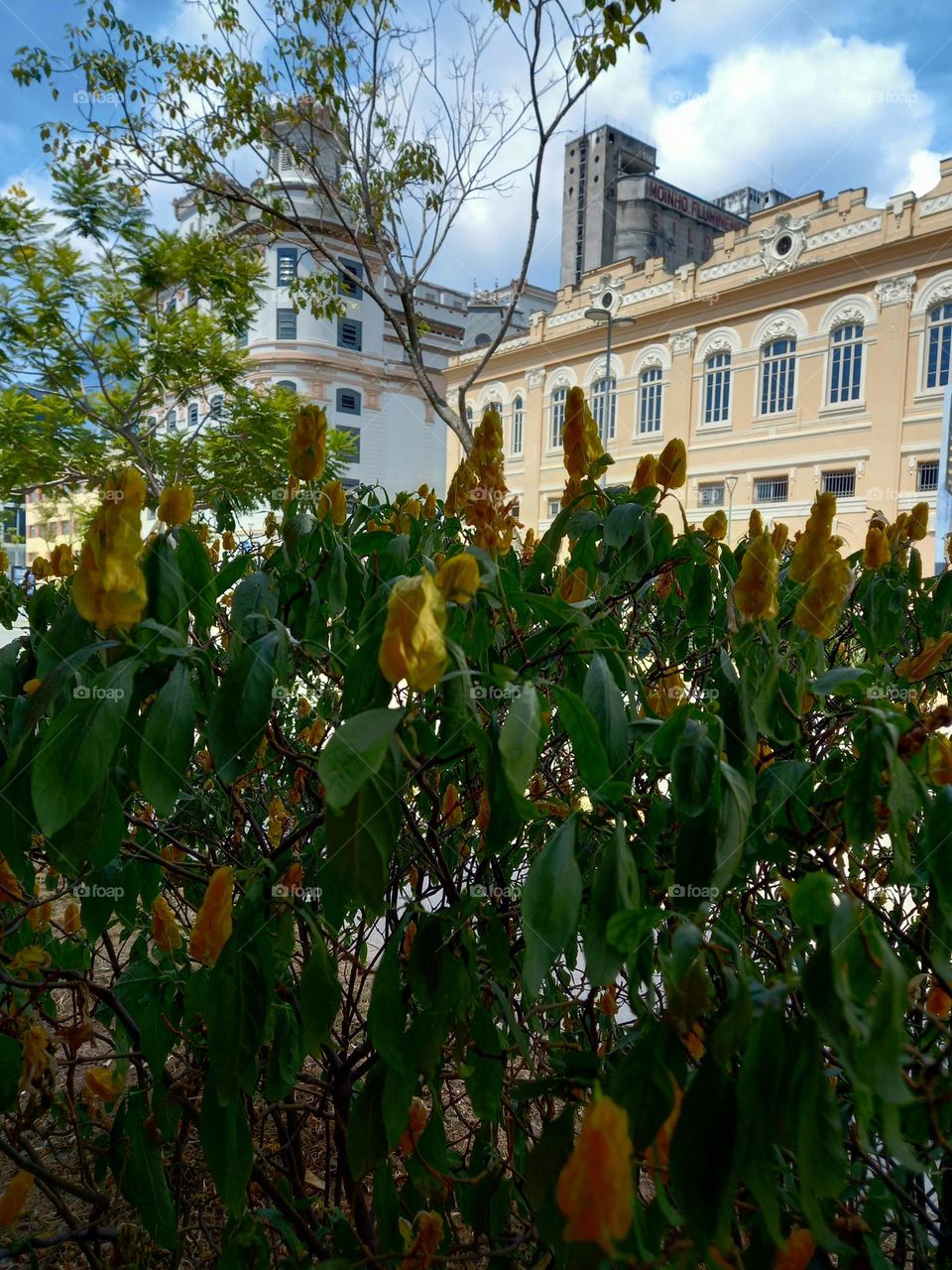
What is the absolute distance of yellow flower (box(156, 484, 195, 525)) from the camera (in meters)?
0.81

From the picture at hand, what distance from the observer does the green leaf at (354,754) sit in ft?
1.24

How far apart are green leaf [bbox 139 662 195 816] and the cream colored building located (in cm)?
1245

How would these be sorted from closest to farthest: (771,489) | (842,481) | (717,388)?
(842,481), (771,489), (717,388)

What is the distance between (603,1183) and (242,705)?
305 millimetres

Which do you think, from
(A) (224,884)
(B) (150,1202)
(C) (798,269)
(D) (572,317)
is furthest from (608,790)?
(D) (572,317)

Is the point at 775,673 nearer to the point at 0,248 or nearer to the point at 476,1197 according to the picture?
the point at 476,1197

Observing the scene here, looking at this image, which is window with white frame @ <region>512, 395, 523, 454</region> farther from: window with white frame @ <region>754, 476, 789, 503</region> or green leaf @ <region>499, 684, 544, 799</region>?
green leaf @ <region>499, 684, 544, 799</region>

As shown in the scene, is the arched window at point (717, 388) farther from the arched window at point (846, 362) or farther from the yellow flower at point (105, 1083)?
the yellow flower at point (105, 1083)

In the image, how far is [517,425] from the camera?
18922 mm

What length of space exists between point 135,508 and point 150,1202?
0.61 meters

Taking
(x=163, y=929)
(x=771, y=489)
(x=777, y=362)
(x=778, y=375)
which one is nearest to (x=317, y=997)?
(x=163, y=929)

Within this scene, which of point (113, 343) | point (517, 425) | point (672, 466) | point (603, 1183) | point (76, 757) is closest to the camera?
point (603, 1183)

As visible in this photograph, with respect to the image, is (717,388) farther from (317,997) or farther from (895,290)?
(317,997)

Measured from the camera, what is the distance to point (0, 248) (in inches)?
229
